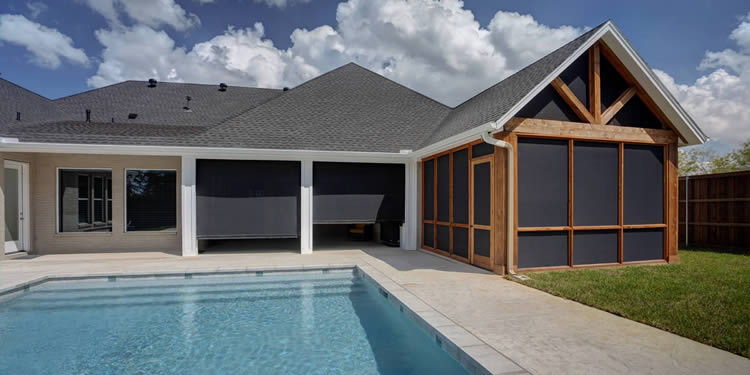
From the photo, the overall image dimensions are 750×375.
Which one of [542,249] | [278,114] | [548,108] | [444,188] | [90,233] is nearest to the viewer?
[542,249]

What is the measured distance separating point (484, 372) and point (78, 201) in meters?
12.6

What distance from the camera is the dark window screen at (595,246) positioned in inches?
304

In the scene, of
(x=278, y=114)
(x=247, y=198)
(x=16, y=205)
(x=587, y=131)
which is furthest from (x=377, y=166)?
(x=16, y=205)

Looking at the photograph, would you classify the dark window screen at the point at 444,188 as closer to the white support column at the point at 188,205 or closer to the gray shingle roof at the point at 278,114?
the gray shingle roof at the point at 278,114

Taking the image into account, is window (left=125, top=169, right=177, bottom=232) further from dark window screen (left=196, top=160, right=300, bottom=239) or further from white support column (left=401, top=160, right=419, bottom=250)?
white support column (left=401, top=160, right=419, bottom=250)

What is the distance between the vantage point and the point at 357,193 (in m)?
11.2

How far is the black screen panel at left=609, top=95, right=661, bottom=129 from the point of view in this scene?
26.9 feet

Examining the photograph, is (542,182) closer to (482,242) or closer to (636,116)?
(482,242)

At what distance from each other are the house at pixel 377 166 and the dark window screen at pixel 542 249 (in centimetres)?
3

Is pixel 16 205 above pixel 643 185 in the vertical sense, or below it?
below

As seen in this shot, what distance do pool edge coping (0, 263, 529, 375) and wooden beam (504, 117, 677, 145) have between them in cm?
397

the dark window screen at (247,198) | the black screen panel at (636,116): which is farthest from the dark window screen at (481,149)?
the dark window screen at (247,198)

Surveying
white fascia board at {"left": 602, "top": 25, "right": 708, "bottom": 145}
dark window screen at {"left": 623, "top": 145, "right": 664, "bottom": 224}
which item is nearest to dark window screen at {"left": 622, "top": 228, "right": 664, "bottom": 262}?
dark window screen at {"left": 623, "top": 145, "right": 664, "bottom": 224}

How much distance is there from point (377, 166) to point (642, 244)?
23.1 feet
